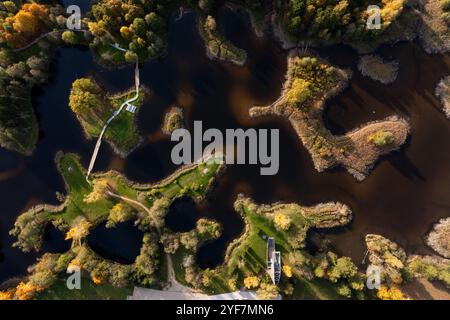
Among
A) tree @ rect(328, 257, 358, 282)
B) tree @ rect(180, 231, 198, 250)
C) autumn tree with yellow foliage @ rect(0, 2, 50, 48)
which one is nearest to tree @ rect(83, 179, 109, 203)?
tree @ rect(180, 231, 198, 250)

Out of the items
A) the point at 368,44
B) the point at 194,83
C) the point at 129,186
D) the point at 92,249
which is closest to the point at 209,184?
the point at 129,186

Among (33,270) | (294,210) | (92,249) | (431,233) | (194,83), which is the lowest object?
(33,270)

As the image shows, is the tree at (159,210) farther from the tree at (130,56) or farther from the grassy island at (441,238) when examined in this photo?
the grassy island at (441,238)

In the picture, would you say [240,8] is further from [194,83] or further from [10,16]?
[10,16]

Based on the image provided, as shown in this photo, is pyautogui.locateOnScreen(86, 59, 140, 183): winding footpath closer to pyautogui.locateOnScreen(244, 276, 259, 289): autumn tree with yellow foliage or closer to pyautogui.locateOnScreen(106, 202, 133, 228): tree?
pyautogui.locateOnScreen(106, 202, 133, 228): tree

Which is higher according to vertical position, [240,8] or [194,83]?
[240,8]

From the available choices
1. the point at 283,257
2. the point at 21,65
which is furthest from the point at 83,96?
the point at 283,257

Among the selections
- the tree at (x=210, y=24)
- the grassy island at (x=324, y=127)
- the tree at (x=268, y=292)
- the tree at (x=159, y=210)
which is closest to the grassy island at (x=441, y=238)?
the grassy island at (x=324, y=127)
